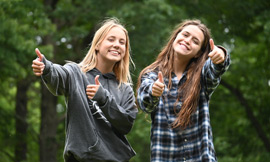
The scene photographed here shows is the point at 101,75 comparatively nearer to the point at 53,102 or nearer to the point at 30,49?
the point at 30,49

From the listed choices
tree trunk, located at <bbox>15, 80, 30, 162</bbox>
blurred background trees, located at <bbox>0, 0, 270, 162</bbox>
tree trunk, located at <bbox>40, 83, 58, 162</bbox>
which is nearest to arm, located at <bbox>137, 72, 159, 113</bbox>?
blurred background trees, located at <bbox>0, 0, 270, 162</bbox>

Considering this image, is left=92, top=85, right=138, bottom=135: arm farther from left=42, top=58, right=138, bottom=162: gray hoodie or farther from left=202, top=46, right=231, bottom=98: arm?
left=202, top=46, right=231, bottom=98: arm

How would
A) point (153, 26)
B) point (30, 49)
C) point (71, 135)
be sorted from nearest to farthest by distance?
point (71, 135)
point (30, 49)
point (153, 26)

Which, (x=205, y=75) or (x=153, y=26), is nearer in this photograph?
(x=205, y=75)

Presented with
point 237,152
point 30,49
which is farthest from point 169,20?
point 237,152

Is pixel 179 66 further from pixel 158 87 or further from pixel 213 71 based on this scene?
pixel 158 87

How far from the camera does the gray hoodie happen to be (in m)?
3.29

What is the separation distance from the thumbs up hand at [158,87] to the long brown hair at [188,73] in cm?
34

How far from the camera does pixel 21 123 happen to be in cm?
1275

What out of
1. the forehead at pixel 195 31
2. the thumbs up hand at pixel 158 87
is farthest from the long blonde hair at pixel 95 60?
the thumbs up hand at pixel 158 87

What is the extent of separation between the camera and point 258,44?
44.1ft

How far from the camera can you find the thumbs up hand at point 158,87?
10.2ft

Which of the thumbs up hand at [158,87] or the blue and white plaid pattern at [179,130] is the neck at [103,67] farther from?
the thumbs up hand at [158,87]

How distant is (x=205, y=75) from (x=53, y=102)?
349 inches
